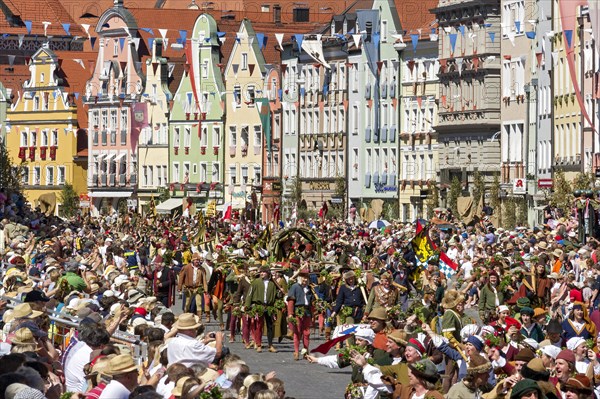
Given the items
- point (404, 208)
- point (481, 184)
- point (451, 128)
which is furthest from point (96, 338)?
point (404, 208)

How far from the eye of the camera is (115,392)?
1409 cm

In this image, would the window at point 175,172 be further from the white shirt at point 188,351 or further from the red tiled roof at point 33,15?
the white shirt at point 188,351

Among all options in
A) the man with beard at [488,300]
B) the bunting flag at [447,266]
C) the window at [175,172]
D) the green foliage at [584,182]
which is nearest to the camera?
the man with beard at [488,300]

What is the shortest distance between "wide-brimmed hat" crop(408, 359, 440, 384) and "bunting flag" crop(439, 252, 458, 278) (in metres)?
22.8

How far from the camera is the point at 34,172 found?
13450cm

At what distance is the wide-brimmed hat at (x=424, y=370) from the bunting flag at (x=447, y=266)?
2281 centimetres

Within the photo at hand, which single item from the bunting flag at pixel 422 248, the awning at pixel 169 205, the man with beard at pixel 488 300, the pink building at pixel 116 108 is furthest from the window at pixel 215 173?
the man with beard at pixel 488 300

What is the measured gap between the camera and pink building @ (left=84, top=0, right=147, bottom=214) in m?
122

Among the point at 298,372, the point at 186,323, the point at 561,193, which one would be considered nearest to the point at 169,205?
the point at 561,193

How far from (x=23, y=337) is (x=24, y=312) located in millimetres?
2442

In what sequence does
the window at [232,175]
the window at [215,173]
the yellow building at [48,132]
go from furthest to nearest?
the yellow building at [48,132]
the window at [215,173]
the window at [232,175]

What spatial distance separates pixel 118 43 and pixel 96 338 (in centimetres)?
10658

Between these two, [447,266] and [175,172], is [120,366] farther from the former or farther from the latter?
[175,172]

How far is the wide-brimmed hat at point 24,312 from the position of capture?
1834cm
